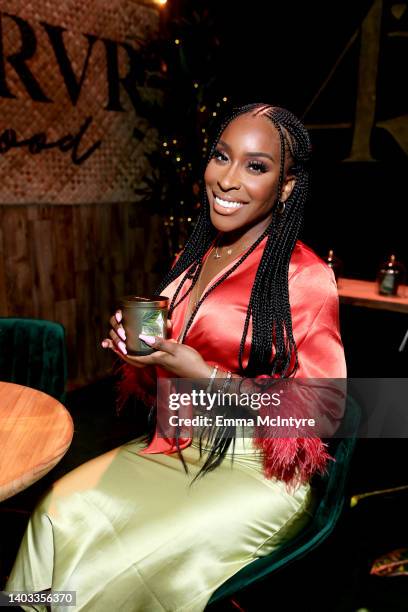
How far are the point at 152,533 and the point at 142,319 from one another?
480 mm

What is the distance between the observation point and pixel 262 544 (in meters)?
1.25

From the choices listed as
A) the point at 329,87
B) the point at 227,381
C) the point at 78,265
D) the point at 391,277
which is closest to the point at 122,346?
the point at 227,381

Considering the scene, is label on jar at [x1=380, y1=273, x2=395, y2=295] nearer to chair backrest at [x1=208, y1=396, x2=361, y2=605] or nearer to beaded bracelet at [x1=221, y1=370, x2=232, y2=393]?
chair backrest at [x1=208, y1=396, x2=361, y2=605]

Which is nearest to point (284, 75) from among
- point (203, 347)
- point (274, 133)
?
point (274, 133)

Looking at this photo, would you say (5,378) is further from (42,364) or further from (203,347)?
(203,347)

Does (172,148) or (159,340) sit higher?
(172,148)

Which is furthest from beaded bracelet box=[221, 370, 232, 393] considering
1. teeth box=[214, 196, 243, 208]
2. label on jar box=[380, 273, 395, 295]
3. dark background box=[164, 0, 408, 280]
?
dark background box=[164, 0, 408, 280]

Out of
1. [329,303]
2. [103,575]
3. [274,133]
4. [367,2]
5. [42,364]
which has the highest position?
[367,2]

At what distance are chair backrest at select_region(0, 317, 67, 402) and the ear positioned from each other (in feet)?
3.37

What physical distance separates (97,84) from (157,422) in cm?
285

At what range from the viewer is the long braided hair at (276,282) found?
53.1 inches

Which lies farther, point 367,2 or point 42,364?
point 367,2

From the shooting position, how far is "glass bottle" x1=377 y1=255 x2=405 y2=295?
2.79m

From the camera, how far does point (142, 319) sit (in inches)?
45.0
